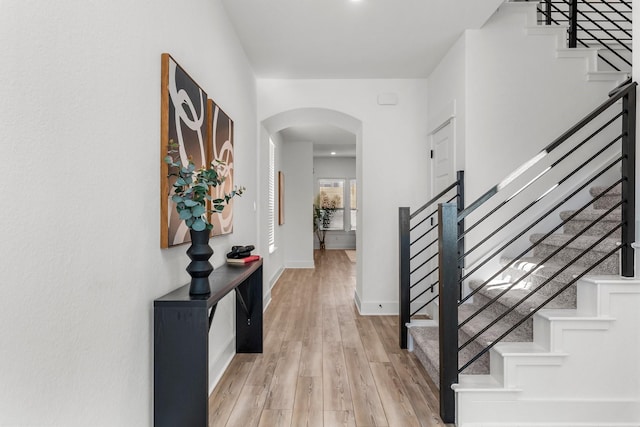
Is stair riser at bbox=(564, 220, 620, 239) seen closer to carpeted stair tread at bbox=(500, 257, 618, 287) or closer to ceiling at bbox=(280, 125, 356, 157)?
carpeted stair tread at bbox=(500, 257, 618, 287)

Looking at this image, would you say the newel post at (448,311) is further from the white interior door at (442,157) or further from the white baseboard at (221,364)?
the white interior door at (442,157)

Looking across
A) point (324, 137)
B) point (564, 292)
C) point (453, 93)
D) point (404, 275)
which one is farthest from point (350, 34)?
point (324, 137)

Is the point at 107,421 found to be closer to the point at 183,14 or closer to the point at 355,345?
the point at 183,14

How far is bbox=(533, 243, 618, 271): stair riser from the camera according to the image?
228 centimetres

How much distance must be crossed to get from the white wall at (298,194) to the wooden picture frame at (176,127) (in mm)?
5579

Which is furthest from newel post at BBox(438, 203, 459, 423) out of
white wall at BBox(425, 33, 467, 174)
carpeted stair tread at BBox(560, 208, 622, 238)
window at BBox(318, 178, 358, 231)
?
window at BBox(318, 178, 358, 231)

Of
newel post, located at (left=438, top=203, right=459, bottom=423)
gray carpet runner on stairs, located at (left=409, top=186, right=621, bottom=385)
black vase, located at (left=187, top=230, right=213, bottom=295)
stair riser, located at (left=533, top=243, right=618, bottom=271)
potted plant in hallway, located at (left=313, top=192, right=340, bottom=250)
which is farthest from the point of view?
potted plant in hallway, located at (left=313, top=192, right=340, bottom=250)

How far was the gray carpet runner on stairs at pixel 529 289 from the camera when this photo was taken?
2387mm

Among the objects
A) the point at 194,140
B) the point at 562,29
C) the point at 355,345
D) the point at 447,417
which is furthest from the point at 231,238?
the point at 562,29

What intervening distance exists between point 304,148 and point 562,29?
17.3ft

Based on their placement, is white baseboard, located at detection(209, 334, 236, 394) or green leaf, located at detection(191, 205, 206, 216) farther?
white baseboard, located at detection(209, 334, 236, 394)

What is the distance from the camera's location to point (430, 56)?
150 inches

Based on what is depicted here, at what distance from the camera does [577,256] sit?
2203 mm

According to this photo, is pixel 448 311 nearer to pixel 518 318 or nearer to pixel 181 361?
pixel 518 318
